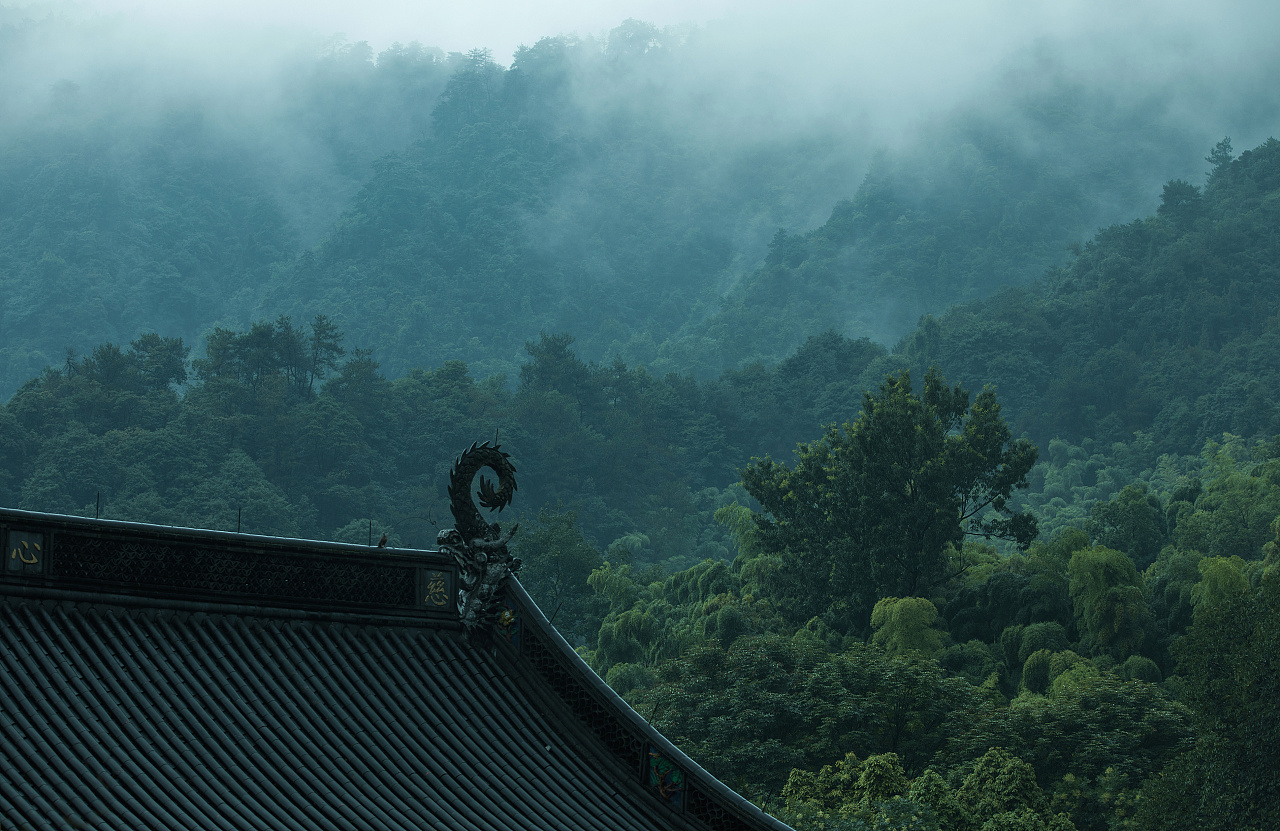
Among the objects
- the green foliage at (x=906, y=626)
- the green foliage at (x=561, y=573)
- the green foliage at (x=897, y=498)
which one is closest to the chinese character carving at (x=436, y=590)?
the green foliage at (x=906, y=626)

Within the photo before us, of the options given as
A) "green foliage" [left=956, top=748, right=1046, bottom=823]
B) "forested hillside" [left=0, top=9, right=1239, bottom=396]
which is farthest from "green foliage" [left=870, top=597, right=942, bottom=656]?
"forested hillside" [left=0, top=9, right=1239, bottom=396]

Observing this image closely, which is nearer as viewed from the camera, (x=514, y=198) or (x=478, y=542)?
(x=478, y=542)

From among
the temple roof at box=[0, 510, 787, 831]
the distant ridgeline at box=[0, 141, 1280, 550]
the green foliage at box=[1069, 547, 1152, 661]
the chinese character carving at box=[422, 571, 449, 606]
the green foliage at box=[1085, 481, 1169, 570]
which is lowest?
the temple roof at box=[0, 510, 787, 831]

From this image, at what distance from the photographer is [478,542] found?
10734 mm

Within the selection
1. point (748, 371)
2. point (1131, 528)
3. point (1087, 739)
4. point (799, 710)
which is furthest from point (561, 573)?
point (748, 371)

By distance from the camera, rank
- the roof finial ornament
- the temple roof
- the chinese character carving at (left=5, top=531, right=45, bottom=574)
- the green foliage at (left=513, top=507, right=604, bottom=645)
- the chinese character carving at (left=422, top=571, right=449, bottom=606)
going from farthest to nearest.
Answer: the green foliage at (left=513, top=507, right=604, bottom=645) < the chinese character carving at (left=422, top=571, right=449, bottom=606) < the roof finial ornament < the chinese character carving at (left=5, top=531, right=45, bottom=574) < the temple roof

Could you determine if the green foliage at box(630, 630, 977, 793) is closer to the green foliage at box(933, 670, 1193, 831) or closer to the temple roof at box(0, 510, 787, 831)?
the green foliage at box(933, 670, 1193, 831)

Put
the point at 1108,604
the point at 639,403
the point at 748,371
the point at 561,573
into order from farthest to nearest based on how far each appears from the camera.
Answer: the point at 748,371
the point at 639,403
the point at 561,573
the point at 1108,604

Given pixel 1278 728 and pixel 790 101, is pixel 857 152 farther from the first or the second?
pixel 1278 728

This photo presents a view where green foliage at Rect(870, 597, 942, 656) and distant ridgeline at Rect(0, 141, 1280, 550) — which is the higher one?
distant ridgeline at Rect(0, 141, 1280, 550)

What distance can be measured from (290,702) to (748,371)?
98.1 metres

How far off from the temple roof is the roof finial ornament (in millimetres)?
182

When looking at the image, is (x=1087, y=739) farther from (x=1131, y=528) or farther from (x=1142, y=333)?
(x=1142, y=333)

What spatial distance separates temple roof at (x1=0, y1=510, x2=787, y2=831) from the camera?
8562 mm
